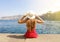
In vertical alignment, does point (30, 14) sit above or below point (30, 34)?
above

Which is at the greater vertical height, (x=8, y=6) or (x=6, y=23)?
(x=8, y=6)

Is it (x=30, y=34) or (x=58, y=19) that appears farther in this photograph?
(x=58, y=19)

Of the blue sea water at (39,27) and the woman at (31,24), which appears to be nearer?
the woman at (31,24)

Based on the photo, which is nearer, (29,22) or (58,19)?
(29,22)

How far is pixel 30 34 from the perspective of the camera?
12.0 feet

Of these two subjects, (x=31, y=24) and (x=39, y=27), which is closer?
(x=31, y=24)

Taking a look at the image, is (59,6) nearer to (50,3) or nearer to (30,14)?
(50,3)

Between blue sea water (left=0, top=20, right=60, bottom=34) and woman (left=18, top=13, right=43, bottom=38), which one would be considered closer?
woman (left=18, top=13, right=43, bottom=38)

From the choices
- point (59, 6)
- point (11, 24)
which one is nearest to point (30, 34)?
point (11, 24)

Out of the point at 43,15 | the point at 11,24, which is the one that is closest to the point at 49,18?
the point at 43,15

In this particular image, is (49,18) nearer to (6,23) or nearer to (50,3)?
(50,3)

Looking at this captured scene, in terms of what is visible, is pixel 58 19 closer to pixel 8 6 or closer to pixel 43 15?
pixel 43 15

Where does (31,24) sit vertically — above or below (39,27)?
above

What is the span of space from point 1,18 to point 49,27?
3.56ft
